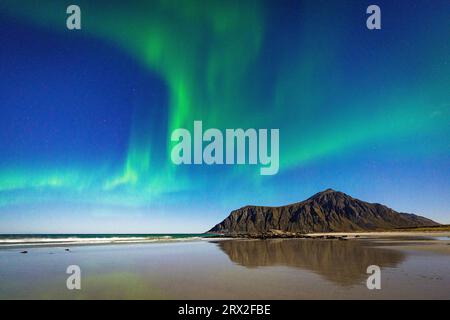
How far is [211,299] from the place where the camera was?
11.8 meters

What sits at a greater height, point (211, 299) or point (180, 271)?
point (211, 299)

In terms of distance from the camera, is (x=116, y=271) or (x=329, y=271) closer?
(x=329, y=271)
